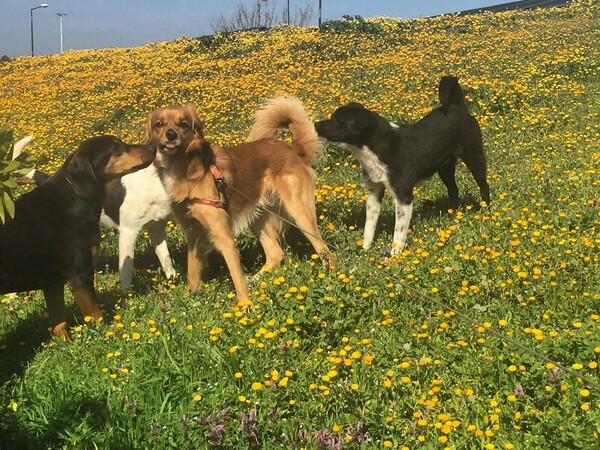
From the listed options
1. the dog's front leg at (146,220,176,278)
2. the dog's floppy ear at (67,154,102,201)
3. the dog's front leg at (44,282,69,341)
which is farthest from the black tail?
the dog's front leg at (44,282,69,341)

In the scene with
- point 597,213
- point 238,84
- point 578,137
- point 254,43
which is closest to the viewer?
point 597,213

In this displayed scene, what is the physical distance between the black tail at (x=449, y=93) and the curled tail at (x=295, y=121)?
67.6 inches

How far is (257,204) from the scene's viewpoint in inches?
251

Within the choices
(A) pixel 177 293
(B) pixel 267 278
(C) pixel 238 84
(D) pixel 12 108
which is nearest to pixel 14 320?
(A) pixel 177 293

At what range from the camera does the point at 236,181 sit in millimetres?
6039

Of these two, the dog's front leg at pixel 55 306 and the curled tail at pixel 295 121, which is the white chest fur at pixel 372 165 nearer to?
the curled tail at pixel 295 121

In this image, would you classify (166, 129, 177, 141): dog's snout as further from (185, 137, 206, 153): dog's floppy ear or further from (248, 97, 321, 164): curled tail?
(248, 97, 321, 164): curled tail

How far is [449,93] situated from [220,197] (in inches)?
131

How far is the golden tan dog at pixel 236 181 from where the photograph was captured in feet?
18.5

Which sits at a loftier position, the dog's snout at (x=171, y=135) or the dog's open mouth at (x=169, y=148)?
the dog's snout at (x=171, y=135)

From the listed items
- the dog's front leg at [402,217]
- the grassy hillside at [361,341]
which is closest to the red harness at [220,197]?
the grassy hillside at [361,341]

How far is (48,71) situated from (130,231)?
25.0m

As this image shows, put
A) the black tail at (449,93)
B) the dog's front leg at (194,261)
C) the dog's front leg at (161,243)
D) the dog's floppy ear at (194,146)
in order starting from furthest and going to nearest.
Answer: the black tail at (449,93)
the dog's front leg at (161,243)
the dog's front leg at (194,261)
the dog's floppy ear at (194,146)

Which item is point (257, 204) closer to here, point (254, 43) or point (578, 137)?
point (578, 137)
